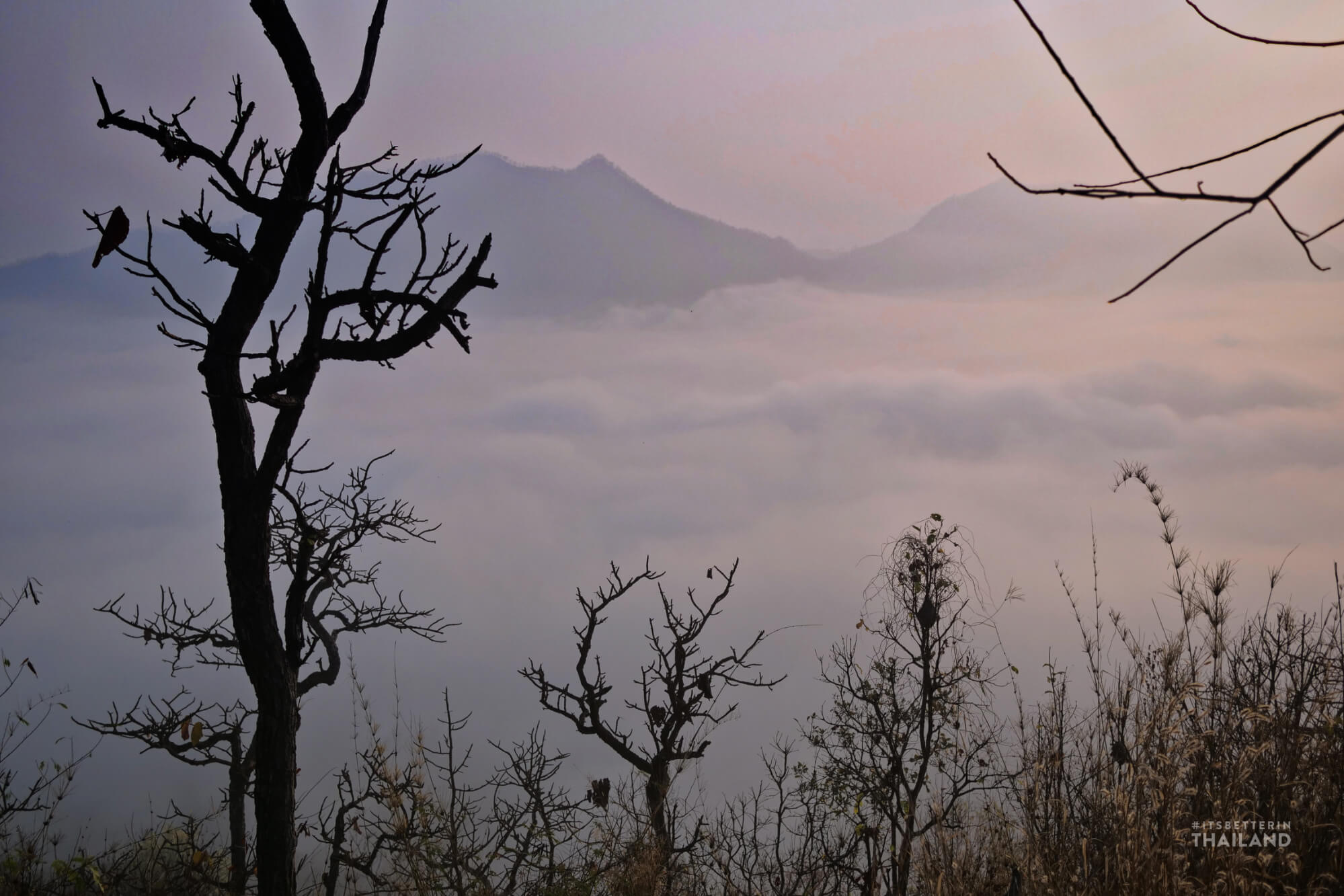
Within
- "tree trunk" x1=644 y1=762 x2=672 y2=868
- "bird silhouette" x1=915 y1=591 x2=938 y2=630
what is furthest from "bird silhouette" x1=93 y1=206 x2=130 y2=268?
"bird silhouette" x1=915 y1=591 x2=938 y2=630

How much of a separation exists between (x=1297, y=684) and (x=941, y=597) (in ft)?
6.91

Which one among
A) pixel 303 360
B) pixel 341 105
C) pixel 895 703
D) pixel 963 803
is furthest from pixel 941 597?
pixel 341 105

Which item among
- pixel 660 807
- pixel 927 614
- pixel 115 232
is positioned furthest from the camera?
pixel 927 614

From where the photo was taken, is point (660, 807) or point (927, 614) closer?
point (660, 807)

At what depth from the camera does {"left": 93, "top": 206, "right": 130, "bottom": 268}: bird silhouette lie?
12.5 ft

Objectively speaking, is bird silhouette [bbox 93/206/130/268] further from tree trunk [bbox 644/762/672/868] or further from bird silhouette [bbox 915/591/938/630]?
bird silhouette [bbox 915/591/938/630]

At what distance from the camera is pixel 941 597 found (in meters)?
6.34

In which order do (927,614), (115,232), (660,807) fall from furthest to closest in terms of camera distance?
(927,614) → (660,807) → (115,232)

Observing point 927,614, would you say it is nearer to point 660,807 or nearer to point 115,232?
point 660,807

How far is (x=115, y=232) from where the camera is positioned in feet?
12.6

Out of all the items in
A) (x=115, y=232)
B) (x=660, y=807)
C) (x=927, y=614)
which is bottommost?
(x=660, y=807)

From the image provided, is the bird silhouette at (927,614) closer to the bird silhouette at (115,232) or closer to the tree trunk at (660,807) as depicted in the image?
the tree trunk at (660,807)

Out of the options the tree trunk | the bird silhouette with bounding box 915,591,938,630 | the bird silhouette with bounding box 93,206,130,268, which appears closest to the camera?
the bird silhouette with bounding box 93,206,130,268

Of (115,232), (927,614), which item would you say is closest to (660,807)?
(927,614)
